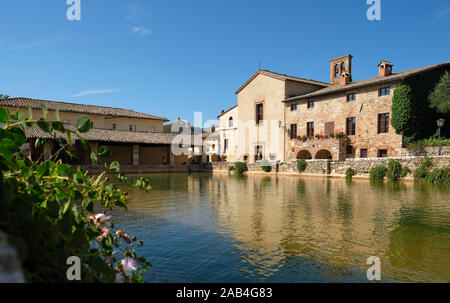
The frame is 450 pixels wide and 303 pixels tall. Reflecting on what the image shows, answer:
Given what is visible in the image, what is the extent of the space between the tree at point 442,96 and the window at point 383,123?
3.37 m

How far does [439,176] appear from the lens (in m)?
18.1

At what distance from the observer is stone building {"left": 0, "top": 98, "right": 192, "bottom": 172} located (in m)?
32.1

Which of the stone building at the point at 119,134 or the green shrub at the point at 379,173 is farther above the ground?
the stone building at the point at 119,134

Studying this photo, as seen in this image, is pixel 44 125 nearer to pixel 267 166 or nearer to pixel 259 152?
pixel 267 166

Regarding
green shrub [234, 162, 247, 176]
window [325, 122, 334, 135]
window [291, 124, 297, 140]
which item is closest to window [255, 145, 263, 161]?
window [291, 124, 297, 140]

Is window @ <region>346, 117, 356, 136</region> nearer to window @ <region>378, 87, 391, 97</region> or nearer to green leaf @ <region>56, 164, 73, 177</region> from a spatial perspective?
window @ <region>378, 87, 391, 97</region>

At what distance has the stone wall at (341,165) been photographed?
787 inches

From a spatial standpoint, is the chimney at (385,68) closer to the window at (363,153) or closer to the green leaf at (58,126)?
the window at (363,153)

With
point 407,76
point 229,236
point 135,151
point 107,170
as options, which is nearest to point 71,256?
point 107,170

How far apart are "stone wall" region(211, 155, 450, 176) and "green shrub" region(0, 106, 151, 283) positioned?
72.9ft

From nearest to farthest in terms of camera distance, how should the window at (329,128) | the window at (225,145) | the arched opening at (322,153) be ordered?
the window at (329,128), the arched opening at (322,153), the window at (225,145)

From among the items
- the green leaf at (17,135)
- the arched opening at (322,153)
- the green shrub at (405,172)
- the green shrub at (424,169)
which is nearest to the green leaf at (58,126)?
the green leaf at (17,135)
